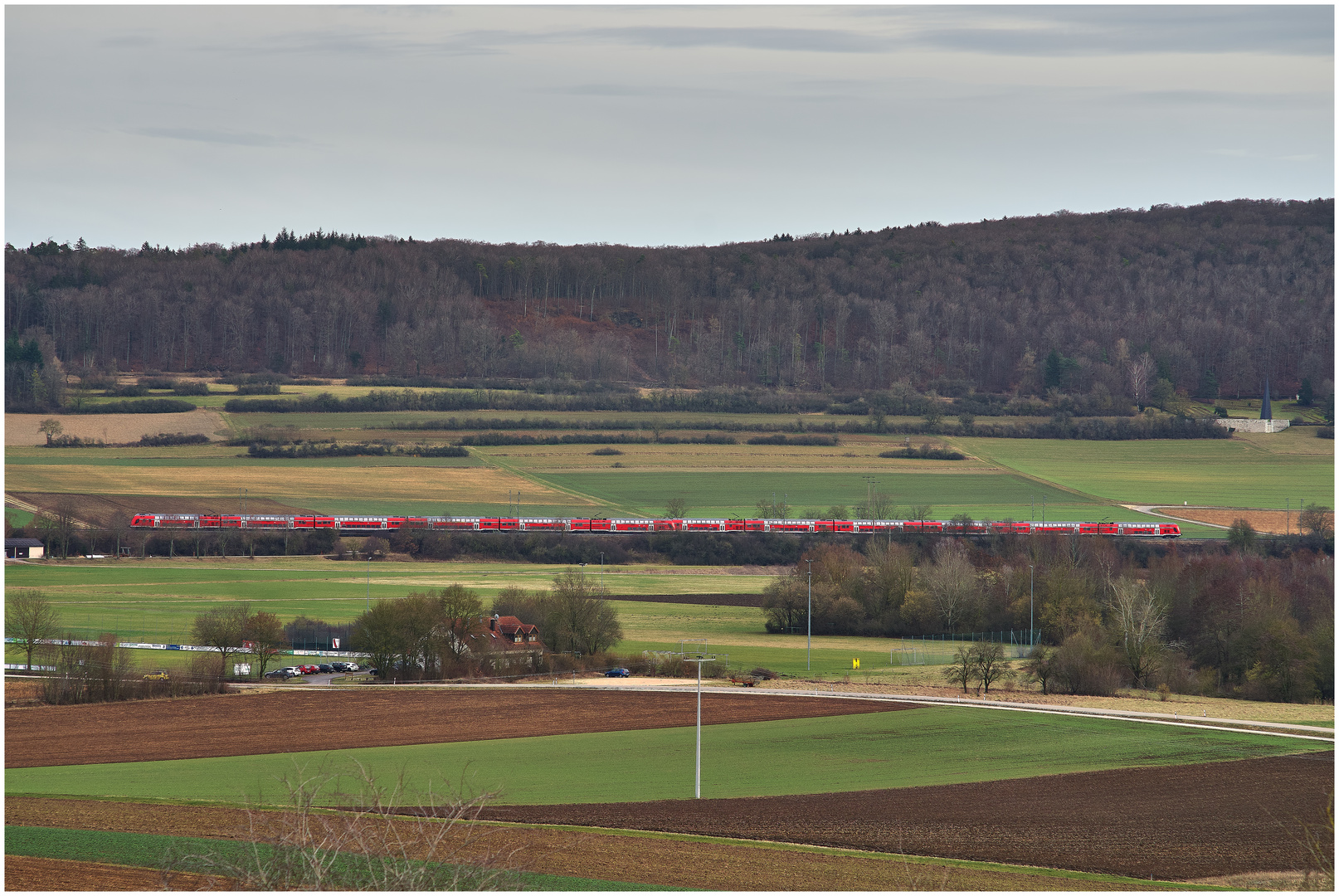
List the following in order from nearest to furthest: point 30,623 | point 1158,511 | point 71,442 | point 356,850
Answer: point 356,850 → point 30,623 → point 1158,511 → point 71,442

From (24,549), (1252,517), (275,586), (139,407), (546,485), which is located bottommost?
(275,586)

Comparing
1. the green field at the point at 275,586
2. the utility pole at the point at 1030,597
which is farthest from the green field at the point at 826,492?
the utility pole at the point at 1030,597

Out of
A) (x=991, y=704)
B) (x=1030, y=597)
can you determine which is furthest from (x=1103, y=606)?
(x=991, y=704)

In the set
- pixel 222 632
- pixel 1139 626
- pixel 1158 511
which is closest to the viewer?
pixel 222 632

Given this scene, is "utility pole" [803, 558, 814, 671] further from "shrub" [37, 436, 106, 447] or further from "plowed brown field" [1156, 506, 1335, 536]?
"shrub" [37, 436, 106, 447]

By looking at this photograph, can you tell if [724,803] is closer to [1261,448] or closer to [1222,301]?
[1261,448]

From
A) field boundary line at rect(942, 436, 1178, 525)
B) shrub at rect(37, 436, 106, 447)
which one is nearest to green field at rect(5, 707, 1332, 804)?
field boundary line at rect(942, 436, 1178, 525)

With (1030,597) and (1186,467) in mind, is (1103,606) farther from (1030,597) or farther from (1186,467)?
(1186,467)
